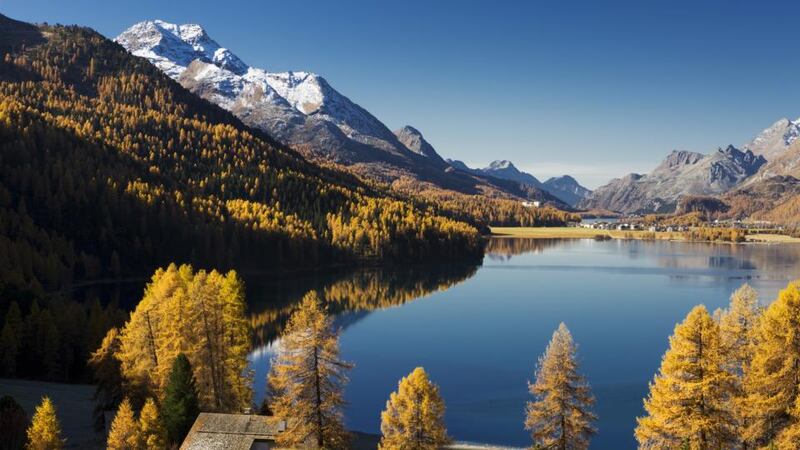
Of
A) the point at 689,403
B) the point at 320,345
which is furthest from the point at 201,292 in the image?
the point at 689,403

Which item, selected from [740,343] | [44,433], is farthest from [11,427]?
[740,343]

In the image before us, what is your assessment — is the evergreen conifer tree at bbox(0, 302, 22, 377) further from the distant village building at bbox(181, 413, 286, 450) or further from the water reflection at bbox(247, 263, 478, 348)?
the distant village building at bbox(181, 413, 286, 450)

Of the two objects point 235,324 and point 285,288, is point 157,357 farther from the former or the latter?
point 285,288

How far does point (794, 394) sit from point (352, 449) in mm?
33679

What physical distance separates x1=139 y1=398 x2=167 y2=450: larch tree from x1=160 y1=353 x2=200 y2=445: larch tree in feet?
1.97

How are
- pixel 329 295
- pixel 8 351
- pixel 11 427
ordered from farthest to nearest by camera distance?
pixel 329 295 → pixel 8 351 → pixel 11 427

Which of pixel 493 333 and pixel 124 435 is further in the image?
pixel 493 333

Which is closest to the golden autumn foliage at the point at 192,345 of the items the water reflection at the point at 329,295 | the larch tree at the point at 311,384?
the larch tree at the point at 311,384

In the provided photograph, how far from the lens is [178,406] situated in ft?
165

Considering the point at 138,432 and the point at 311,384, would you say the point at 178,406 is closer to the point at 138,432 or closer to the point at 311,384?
the point at 138,432

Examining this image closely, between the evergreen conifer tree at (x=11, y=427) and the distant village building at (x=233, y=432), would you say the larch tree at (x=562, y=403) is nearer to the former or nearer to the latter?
the distant village building at (x=233, y=432)

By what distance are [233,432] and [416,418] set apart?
12857mm

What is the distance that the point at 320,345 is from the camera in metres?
48.7

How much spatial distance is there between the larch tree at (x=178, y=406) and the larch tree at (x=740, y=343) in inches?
1491
